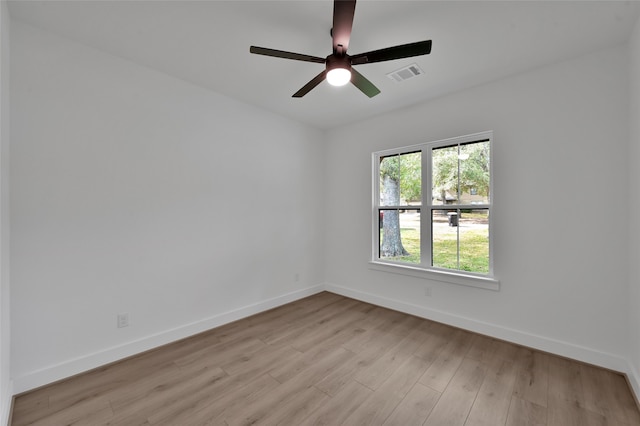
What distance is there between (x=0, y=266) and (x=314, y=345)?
7.91 feet

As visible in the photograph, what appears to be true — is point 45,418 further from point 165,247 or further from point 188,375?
point 165,247

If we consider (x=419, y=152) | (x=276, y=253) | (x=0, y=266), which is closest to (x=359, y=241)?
(x=276, y=253)

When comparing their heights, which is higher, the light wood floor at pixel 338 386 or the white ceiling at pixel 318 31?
the white ceiling at pixel 318 31

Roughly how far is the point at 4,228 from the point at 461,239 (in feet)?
13.3

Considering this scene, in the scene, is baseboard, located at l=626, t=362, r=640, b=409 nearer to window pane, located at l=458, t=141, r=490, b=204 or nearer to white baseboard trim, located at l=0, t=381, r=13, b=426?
window pane, located at l=458, t=141, r=490, b=204

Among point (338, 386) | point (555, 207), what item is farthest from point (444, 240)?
point (338, 386)

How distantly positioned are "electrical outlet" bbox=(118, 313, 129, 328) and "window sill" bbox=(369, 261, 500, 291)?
2934 mm

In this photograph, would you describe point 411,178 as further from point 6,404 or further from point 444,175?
point 6,404

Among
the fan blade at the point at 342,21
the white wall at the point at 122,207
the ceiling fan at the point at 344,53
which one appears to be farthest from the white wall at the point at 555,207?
the white wall at the point at 122,207

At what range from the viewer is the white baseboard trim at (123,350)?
2.02 metres

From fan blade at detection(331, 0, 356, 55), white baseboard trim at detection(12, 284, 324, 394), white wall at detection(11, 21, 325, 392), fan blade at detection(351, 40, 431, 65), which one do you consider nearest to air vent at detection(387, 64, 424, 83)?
fan blade at detection(351, 40, 431, 65)

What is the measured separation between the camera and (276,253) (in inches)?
150

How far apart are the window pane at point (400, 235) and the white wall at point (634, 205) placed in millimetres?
1848

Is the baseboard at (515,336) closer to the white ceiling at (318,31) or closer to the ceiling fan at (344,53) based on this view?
the white ceiling at (318,31)
